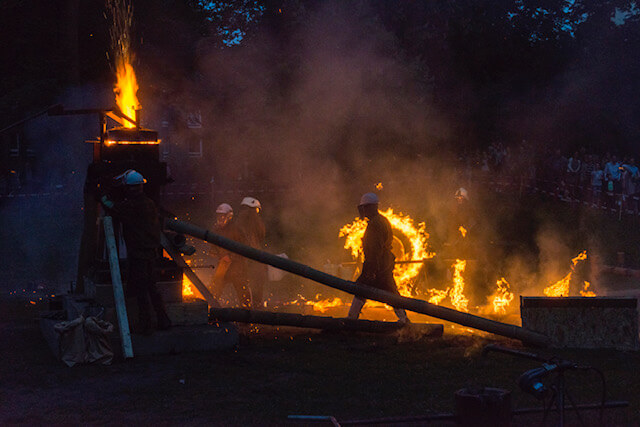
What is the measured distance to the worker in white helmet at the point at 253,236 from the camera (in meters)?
12.2

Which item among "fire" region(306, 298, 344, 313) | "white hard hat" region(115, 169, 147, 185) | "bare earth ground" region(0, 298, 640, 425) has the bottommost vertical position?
"fire" region(306, 298, 344, 313)

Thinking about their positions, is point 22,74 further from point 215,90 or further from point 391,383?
point 391,383

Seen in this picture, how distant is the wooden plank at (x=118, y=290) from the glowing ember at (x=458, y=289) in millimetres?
5482

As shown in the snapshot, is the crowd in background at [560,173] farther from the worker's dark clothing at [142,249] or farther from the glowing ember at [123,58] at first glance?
the worker's dark clothing at [142,249]

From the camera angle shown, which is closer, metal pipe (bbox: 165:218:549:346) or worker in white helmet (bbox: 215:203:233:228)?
metal pipe (bbox: 165:218:549:346)

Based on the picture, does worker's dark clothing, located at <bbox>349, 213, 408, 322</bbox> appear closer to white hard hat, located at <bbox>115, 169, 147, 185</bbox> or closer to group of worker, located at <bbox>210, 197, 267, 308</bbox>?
group of worker, located at <bbox>210, 197, 267, 308</bbox>

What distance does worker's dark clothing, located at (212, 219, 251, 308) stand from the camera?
12.0 m

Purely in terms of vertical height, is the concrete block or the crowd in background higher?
the crowd in background

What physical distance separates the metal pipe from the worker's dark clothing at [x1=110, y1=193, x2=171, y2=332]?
2.13 feet

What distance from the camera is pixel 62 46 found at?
2464 centimetres

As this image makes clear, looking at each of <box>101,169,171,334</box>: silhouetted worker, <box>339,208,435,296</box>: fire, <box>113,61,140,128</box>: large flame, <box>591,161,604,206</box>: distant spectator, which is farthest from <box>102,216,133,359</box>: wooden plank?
<box>591,161,604,206</box>: distant spectator

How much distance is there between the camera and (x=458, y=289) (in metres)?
13.0

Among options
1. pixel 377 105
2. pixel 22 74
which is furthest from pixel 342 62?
pixel 22 74

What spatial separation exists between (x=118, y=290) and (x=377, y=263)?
10.6 feet
